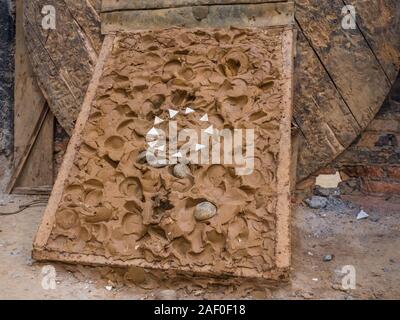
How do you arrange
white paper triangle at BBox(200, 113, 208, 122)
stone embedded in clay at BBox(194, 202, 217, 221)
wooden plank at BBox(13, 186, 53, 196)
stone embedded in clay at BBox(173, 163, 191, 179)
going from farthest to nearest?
wooden plank at BBox(13, 186, 53, 196) → white paper triangle at BBox(200, 113, 208, 122) → stone embedded in clay at BBox(173, 163, 191, 179) → stone embedded in clay at BBox(194, 202, 217, 221)

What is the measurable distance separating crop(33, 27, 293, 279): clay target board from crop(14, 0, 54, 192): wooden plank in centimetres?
80

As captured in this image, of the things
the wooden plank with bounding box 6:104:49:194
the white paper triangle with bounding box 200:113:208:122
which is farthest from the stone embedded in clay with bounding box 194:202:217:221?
the wooden plank with bounding box 6:104:49:194

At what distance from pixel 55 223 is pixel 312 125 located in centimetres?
149

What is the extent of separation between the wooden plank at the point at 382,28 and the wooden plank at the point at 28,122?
2.00 m

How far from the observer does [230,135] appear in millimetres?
2213

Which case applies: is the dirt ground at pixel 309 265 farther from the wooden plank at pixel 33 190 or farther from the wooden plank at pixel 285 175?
the wooden plank at pixel 33 190

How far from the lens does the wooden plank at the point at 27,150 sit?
3199 mm

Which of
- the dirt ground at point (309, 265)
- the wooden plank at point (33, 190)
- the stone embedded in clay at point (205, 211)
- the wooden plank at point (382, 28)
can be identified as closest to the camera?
the dirt ground at point (309, 265)

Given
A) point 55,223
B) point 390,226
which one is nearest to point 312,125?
point 390,226

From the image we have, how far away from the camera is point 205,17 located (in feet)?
8.83

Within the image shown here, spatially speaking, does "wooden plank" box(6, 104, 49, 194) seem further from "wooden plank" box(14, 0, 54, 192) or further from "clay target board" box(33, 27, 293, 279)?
"clay target board" box(33, 27, 293, 279)

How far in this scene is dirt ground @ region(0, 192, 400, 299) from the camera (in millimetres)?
1847

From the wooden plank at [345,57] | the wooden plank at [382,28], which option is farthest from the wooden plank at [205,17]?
the wooden plank at [382,28]

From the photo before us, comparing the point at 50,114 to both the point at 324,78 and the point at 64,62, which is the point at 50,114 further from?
the point at 324,78
